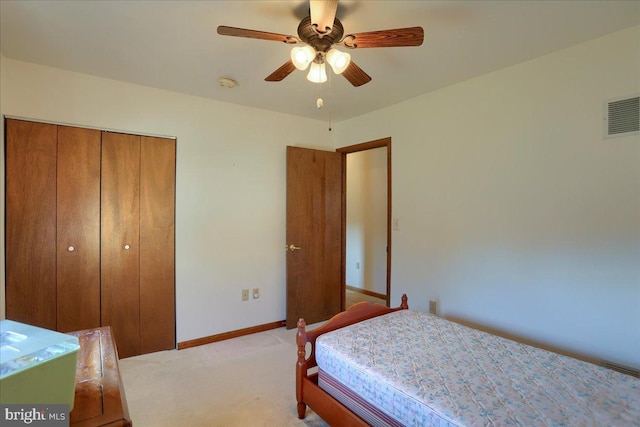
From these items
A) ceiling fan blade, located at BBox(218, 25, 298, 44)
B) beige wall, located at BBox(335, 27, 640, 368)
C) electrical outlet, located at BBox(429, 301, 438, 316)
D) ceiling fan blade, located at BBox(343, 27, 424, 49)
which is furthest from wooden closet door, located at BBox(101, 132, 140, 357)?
electrical outlet, located at BBox(429, 301, 438, 316)

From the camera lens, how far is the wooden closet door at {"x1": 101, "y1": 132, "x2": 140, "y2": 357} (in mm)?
2641

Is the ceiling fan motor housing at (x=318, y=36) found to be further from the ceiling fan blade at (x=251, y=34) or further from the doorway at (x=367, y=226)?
the doorway at (x=367, y=226)

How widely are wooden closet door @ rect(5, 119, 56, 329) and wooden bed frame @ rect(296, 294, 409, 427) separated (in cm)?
207

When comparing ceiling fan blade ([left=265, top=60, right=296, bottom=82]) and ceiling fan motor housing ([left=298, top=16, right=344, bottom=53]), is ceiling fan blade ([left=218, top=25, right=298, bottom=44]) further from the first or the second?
ceiling fan blade ([left=265, top=60, right=296, bottom=82])

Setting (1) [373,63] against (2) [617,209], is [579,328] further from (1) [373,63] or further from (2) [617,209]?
(1) [373,63]

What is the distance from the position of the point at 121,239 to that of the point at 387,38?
260cm

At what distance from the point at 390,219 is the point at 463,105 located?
1270 millimetres

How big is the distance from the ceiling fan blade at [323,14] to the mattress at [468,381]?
5.63ft

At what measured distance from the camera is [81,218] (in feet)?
8.35

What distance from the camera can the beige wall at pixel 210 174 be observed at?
8.17 ft

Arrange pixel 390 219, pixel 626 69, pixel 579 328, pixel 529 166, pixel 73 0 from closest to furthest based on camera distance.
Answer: pixel 73 0
pixel 626 69
pixel 579 328
pixel 529 166
pixel 390 219

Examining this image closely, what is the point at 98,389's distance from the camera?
1006 mm

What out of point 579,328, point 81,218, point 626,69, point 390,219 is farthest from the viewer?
point 390,219

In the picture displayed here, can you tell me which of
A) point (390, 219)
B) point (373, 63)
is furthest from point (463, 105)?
point (390, 219)
